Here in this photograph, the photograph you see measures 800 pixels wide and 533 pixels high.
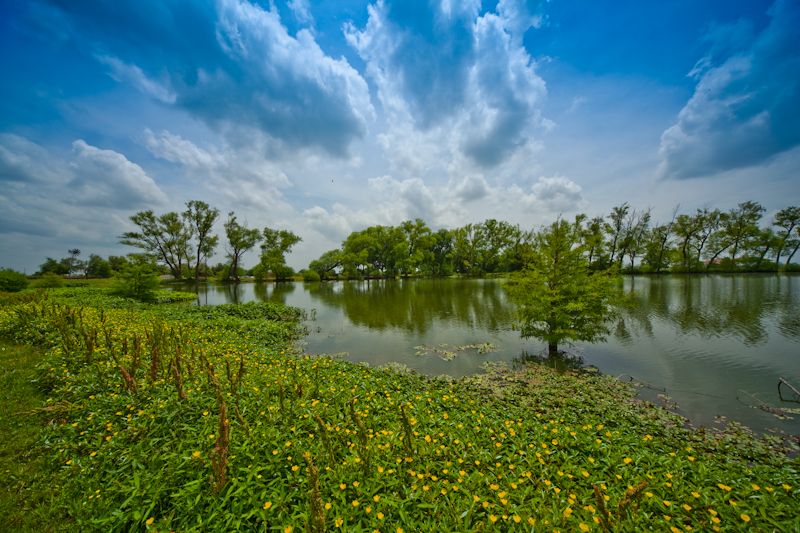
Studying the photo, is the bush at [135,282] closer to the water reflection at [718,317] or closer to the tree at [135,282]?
the tree at [135,282]

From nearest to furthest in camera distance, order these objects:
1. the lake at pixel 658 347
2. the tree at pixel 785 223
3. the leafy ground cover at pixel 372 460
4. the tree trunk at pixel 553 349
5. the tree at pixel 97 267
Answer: the leafy ground cover at pixel 372 460, the lake at pixel 658 347, the tree trunk at pixel 553 349, the tree at pixel 785 223, the tree at pixel 97 267

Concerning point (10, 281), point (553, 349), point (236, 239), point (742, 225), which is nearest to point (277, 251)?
point (236, 239)

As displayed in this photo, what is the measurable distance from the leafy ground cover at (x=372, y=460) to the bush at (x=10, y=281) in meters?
30.4

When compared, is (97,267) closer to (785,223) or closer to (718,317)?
(718,317)

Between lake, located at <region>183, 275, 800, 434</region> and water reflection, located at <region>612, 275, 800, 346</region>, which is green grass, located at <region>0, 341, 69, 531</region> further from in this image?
water reflection, located at <region>612, 275, 800, 346</region>

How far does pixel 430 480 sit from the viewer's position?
375 centimetres

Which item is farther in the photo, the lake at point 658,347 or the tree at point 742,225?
the tree at point 742,225

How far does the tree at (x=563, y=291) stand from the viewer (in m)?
10.5

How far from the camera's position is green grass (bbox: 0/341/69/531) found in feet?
10.4

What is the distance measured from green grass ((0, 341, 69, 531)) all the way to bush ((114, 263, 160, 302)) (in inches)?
781

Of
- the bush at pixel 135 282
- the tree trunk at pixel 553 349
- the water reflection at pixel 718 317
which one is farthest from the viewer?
the bush at pixel 135 282

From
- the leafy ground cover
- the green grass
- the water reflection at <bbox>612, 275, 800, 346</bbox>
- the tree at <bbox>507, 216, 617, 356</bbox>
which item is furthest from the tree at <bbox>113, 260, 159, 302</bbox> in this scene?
the water reflection at <bbox>612, 275, 800, 346</bbox>

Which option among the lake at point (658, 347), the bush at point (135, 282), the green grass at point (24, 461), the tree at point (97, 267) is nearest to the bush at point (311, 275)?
the bush at point (135, 282)

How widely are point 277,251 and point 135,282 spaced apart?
131 ft
